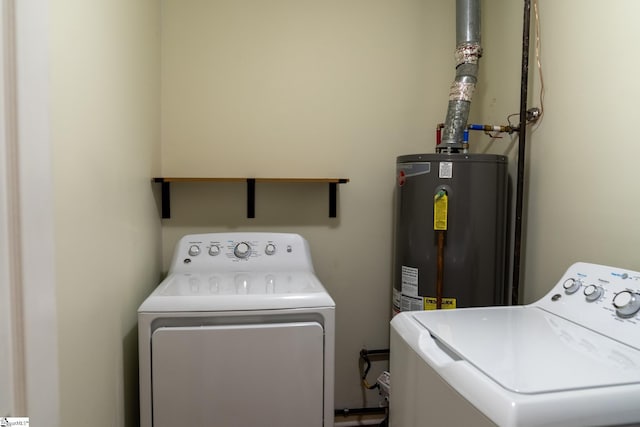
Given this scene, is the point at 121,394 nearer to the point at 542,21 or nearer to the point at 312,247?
the point at 312,247

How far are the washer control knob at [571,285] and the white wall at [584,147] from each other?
0.51ft

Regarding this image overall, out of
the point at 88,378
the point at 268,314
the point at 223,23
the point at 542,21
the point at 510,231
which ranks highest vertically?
the point at 223,23

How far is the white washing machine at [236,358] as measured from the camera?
1.20 m

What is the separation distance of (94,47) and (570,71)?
1.52 metres

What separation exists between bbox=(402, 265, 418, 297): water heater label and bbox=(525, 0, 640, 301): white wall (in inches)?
17.8

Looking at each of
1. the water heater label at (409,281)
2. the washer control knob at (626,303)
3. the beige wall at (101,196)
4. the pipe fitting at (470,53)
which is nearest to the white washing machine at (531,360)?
the washer control knob at (626,303)

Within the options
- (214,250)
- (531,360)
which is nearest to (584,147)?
(531,360)

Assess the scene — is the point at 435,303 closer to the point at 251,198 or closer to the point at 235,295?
the point at 235,295

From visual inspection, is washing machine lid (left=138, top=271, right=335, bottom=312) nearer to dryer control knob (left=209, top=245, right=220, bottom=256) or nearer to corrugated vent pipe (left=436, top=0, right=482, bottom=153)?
dryer control knob (left=209, top=245, right=220, bottom=256)

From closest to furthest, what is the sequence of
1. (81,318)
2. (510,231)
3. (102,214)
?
(81,318) < (102,214) < (510,231)

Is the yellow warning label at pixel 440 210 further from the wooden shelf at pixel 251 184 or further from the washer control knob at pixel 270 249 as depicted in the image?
the washer control knob at pixel 270 249

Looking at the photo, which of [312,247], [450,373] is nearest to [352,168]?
[312,247]

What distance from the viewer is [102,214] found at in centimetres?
113

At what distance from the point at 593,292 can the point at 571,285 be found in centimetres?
9
